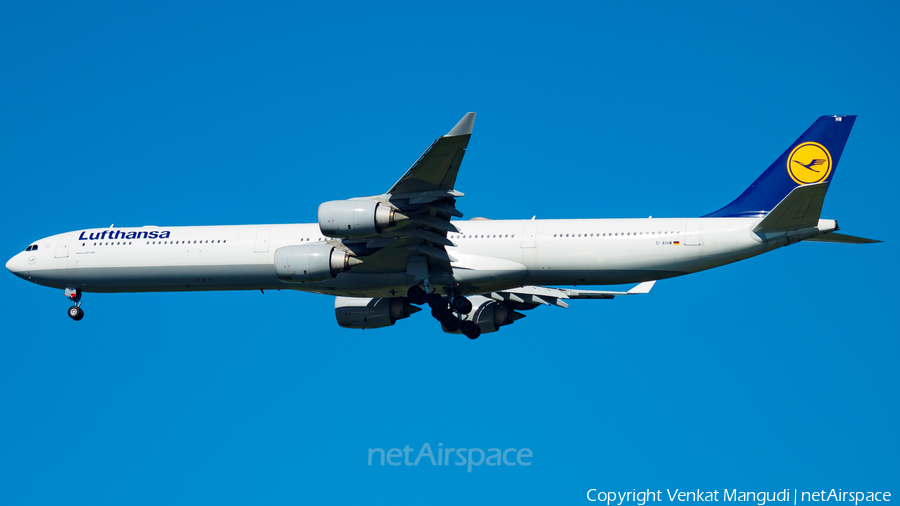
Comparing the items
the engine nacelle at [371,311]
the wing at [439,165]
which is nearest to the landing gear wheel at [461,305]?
the engine nacelle at [371,311]

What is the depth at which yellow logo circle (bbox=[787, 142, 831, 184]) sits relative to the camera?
80.3 ft

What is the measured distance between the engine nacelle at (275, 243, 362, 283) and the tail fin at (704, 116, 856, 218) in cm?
1082

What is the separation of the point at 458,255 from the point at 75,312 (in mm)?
13326

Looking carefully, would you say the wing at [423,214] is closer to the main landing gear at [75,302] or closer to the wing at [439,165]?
the wing at [439,165]

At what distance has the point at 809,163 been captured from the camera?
24.7m

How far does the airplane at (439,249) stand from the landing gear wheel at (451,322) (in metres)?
0.07

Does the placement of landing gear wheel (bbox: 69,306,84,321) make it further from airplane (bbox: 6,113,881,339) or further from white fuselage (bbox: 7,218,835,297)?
white fuselage (bbox: 7,218,835,297)

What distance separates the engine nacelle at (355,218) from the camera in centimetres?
2214

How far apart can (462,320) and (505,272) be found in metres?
4.07

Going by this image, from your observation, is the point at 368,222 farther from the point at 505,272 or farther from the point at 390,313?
the point at 390,313

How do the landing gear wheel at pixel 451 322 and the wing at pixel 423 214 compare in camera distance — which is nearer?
the wing at pixel 423 214

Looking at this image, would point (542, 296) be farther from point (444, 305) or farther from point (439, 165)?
point (439, 165)

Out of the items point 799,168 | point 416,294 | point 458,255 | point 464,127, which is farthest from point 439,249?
point 799,168

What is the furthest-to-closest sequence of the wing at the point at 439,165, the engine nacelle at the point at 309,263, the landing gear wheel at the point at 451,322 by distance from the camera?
the landing gear wheel at the point at 451,322, the engine nacelle at the point at 309,263, the wing at the point at 439,165
